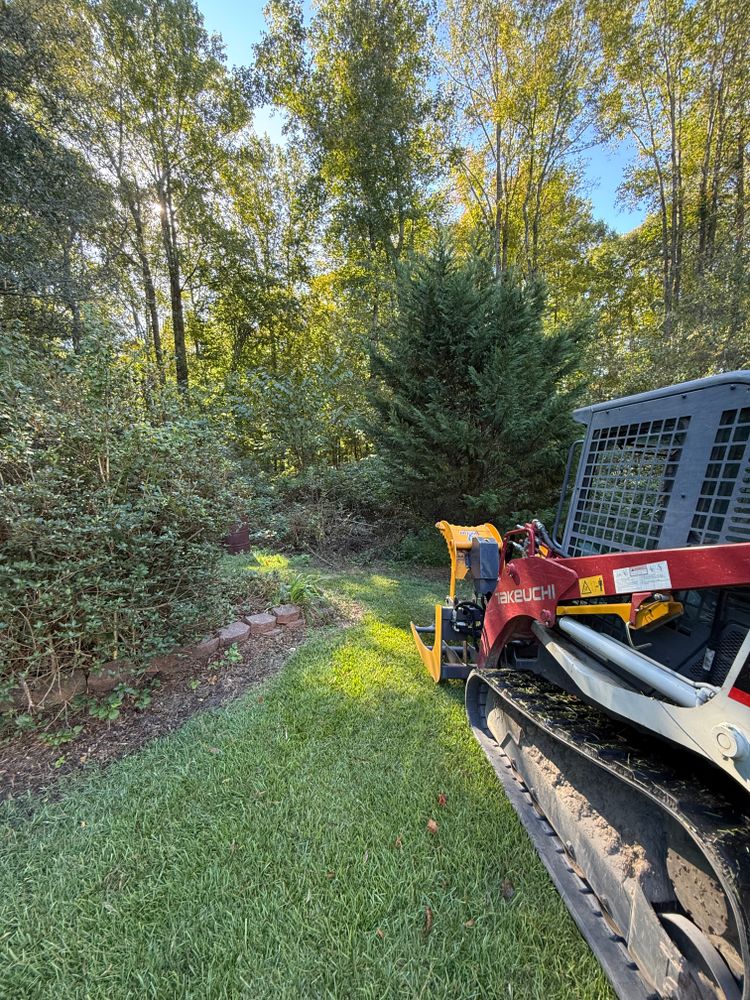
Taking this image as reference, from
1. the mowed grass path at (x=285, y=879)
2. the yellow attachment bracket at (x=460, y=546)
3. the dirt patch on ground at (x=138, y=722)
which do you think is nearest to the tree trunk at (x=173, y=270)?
the dirt patch on ground at (x=138, y=722)

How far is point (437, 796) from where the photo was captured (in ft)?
5.75

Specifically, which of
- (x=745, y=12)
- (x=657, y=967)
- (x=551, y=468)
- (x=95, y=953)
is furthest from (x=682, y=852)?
(x=745, y=12)

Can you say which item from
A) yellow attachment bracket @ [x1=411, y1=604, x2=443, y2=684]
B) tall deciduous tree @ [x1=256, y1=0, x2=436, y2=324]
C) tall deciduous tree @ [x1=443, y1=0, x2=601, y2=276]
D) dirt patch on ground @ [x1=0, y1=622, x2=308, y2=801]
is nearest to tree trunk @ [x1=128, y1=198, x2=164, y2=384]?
tall deciduous tree @ [x1=256, y1=0, x2=436, y2=324]

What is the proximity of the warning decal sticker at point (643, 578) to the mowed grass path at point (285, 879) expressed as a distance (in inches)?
45.6

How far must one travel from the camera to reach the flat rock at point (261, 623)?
311 cm

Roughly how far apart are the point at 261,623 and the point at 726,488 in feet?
9.89

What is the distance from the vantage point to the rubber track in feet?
2.71

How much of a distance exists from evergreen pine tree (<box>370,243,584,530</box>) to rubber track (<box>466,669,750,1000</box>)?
3766 millimetres

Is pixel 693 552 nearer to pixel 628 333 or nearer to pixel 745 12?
pixel 628 333

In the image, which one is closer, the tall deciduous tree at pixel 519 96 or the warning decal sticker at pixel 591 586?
the warning decal sticker at pixel 591 586

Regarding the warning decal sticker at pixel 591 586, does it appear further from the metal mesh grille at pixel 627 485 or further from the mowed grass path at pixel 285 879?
the mowed grass path at pixel 285 879

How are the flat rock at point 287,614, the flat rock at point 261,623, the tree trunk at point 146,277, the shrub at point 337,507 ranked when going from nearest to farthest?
the flat rock at point 261,623, the flat rock at point 287,614, the shrub at point 337,507, the tree trunk at point 146,277

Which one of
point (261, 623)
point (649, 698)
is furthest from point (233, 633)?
point (649, 698)

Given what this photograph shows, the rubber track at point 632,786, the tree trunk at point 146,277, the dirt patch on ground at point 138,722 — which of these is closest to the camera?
the rubber track at point 632,786
